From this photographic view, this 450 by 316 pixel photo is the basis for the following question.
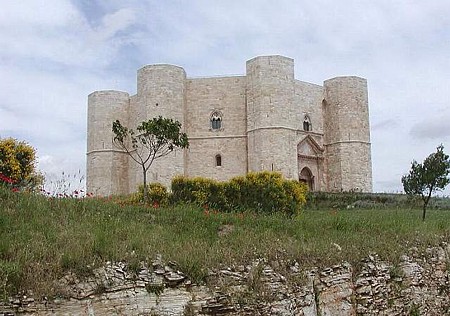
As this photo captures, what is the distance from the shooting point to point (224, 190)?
13711 millimetres

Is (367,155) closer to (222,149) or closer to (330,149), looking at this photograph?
(330,149)

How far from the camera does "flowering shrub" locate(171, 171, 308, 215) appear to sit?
523 inches

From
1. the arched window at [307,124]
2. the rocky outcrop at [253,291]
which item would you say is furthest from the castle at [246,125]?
the rocky outcrop at [253,291]

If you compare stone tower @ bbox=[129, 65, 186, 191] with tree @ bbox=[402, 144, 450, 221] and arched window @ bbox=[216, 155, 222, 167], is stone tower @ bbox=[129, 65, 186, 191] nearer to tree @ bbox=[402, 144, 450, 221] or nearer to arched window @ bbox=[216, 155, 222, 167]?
arched window @ bbox=[216, 155, 222, 167]

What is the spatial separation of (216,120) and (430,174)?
1689 cm

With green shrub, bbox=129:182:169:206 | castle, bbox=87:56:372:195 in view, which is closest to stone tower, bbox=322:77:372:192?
castle, bbox=87:56:372:195

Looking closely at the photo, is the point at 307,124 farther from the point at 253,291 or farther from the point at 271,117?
the point at 253,291

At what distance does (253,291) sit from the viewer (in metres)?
6.63

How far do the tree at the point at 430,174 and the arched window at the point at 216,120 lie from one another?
16.1 metres

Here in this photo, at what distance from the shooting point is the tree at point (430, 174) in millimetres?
16109

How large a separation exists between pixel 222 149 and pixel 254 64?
519cm

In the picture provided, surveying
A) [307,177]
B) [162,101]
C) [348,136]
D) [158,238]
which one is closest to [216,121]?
[162,101]

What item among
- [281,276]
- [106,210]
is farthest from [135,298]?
[106,210]

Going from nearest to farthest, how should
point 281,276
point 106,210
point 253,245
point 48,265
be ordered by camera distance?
point 48,265, point 281,276, point 253,245, point 106,210
